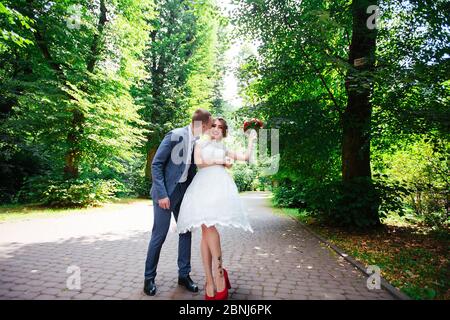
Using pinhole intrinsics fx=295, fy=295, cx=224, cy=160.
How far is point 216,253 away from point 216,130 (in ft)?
4.89

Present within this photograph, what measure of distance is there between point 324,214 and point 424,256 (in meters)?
3.72

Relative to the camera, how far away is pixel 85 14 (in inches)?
552

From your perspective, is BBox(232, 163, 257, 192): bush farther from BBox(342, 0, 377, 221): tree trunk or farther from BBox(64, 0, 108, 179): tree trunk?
BBox(342, 0, 377, 221): tree trunk

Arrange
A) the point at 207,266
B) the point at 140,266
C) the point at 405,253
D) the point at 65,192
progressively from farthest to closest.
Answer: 1. the point at 65,192
2. the point at 405,253
3. the point at 140,266
4. the point at 207,266

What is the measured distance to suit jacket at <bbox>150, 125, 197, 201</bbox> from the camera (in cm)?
376

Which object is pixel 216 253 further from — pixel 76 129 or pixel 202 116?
pixel 76 129

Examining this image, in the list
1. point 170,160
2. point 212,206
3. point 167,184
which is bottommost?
point 212,206

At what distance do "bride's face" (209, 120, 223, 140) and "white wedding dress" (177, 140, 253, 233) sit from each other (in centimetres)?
11

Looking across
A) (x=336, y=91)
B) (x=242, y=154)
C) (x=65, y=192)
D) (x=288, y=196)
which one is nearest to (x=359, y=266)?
(x=242, y=154)

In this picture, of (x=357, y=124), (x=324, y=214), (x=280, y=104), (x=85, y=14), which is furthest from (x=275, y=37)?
(x=85, y=14)

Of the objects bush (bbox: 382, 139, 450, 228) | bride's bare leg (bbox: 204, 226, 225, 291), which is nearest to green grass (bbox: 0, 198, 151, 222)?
bride's bare leg (bbox: 204, 226, 225, 291)

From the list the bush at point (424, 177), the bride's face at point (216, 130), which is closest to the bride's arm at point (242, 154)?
the bride's face at point (216, 130)

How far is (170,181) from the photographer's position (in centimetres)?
387
